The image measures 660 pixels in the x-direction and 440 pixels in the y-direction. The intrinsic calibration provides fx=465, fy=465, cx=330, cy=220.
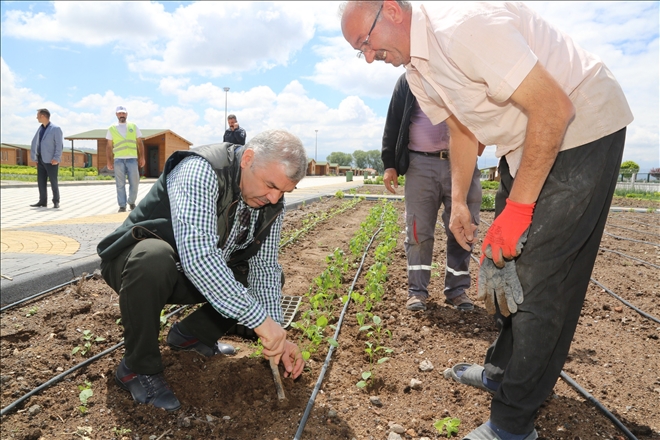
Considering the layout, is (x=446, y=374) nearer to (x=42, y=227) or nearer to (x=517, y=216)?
(x=517, y=216)

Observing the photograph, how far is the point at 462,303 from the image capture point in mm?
3490

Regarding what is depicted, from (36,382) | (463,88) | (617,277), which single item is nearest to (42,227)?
(36,382)

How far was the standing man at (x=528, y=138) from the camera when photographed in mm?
1504

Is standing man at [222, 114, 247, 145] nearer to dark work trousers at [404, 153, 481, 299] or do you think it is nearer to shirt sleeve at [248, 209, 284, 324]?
dark work trousers at [404, 153, 481, 299]

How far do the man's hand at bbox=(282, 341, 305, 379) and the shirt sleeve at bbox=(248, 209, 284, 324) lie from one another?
0.40 m

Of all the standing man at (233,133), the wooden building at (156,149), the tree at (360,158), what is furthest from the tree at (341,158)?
the standing man at (233,133)

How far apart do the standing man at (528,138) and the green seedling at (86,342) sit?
2.16m

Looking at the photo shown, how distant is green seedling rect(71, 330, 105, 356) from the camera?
8.73ft

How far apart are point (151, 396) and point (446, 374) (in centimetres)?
149

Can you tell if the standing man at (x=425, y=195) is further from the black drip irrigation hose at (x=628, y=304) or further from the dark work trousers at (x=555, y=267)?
the dark work trousers at (x=555, y=267)

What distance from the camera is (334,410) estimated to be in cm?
216

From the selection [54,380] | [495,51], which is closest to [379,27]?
[495,51]

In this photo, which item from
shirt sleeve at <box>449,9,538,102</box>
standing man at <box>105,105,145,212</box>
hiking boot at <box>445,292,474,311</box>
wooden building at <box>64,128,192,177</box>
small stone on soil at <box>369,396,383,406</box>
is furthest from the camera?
wooden building at <box>64,128,192,177</box>

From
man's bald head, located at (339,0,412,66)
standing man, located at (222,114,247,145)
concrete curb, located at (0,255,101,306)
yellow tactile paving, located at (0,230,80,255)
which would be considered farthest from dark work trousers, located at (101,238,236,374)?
standing man, located at (222,114,247,145)
